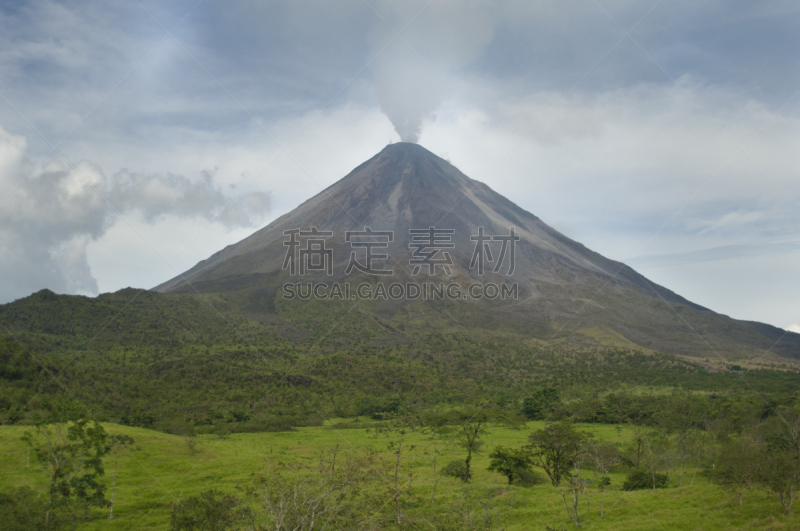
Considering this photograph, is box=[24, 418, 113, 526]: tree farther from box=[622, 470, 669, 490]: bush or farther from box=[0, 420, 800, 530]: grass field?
box=[622, 470, 669, 490]: bush

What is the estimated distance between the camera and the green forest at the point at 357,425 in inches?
776

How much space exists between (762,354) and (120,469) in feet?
405

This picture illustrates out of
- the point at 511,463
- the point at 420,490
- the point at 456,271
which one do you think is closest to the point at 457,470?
the point at 511,463

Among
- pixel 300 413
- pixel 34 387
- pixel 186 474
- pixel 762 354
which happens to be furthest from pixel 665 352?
pixel 34 387

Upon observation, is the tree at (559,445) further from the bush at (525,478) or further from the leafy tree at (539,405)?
the leafy tree at (539,405)

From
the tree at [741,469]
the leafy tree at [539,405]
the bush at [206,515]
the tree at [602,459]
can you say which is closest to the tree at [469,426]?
the tree at [602,459]

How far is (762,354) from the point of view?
340 feet

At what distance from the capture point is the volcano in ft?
351

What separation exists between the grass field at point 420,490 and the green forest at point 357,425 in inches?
6.2

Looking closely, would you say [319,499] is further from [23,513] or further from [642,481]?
[642,481]

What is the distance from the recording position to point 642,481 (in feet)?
96.5

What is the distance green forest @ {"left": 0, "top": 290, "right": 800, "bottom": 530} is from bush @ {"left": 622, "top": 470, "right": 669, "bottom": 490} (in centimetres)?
12

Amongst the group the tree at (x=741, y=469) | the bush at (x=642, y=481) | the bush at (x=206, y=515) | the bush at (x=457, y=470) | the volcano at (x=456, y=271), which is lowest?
the bush at (x=642, y=481)

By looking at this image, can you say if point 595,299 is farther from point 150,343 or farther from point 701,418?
point 150,343
